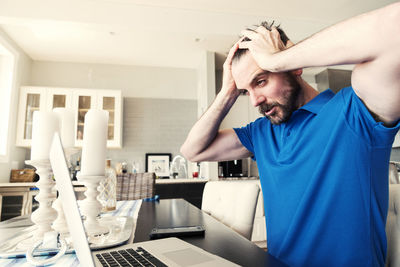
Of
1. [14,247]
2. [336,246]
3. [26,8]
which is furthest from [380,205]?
[26,8]

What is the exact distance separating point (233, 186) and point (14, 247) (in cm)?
95

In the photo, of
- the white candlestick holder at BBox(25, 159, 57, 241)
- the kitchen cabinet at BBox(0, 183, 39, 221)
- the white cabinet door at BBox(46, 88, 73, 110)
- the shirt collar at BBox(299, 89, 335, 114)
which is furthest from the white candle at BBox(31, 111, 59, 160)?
the white cabinet door at BBox(46, 88, 73, 110)

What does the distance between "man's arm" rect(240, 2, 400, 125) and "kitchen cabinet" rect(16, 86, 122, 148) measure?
3824mm

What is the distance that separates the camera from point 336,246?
74 cm

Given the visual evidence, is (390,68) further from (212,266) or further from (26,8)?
(26,8)

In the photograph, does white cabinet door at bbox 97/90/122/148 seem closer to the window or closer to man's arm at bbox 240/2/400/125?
the window

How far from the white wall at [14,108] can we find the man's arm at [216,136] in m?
3.51

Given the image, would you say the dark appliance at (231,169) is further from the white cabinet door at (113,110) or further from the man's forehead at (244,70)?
the man's forehead at (244,70)

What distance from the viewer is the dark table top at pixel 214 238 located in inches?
24.5

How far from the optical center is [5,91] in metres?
3.71

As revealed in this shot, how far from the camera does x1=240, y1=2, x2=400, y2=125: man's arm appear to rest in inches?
18.7

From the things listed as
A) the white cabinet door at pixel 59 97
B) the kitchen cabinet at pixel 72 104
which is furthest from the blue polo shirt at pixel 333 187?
the white cabinet door at pixel 59 97

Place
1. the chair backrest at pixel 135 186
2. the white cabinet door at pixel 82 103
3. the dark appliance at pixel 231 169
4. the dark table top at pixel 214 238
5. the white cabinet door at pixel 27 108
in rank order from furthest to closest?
1. the white cabinet door at pixel 82 103
2. the dark appliance at pixel 231 169
3. the white cabinet door at pixel 27 108
4. the chair backrest at pixel 135 186
5. the dark table top at pixel 214 238

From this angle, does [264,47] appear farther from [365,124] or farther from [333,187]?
[333,187]
